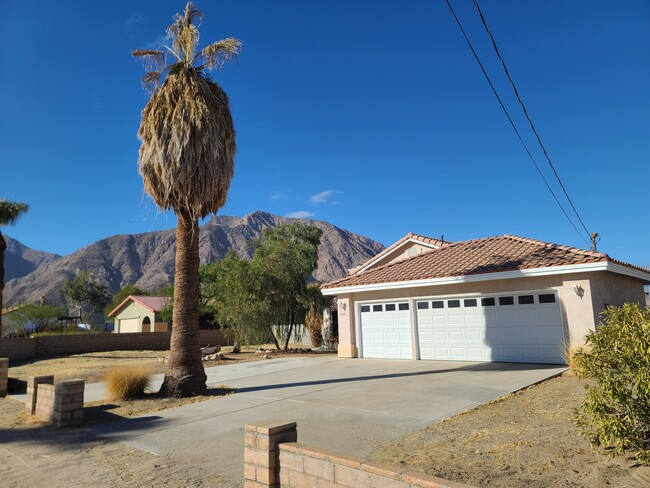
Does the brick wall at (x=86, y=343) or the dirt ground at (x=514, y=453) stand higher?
the brick wall at (x=86, y=343)

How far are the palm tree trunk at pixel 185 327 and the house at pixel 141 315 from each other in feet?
106

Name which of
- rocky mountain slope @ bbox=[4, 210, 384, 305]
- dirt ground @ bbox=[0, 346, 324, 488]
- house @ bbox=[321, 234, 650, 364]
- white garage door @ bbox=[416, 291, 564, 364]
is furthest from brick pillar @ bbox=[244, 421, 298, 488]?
rocky mountain slope @ bbox=[4, 210, 384, 305]

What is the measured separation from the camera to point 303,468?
4402mm

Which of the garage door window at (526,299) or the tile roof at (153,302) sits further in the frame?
the tile roof at (153,302)

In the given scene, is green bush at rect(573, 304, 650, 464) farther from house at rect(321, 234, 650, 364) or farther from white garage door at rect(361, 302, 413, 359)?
white garage door at rect(361, 302, 413, 359)

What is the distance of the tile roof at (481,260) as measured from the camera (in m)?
14.4

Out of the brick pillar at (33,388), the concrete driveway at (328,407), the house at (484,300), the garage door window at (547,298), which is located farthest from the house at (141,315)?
the garage door window at (547,298)

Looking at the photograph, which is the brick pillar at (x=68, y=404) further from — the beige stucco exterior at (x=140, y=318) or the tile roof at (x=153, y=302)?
the tile roof at (x=153, y=302)

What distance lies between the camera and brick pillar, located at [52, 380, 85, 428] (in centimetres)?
888

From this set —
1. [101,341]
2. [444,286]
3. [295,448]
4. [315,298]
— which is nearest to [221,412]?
[295,448]

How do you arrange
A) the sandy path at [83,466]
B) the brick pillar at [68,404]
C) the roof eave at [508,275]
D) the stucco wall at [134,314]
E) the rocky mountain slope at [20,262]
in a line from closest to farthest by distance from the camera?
the sandy path at [83,466] < the brick pillar at [68,404] < the roof eave at [508,275] < the stucco wall at [134,314] < the rocky mountain slope at [20,262]

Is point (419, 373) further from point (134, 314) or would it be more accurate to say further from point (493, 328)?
point (134, 314)

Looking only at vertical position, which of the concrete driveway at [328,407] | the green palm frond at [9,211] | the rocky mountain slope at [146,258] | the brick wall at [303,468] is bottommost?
the concrete driveway at [328,407]

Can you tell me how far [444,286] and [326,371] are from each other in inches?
199
